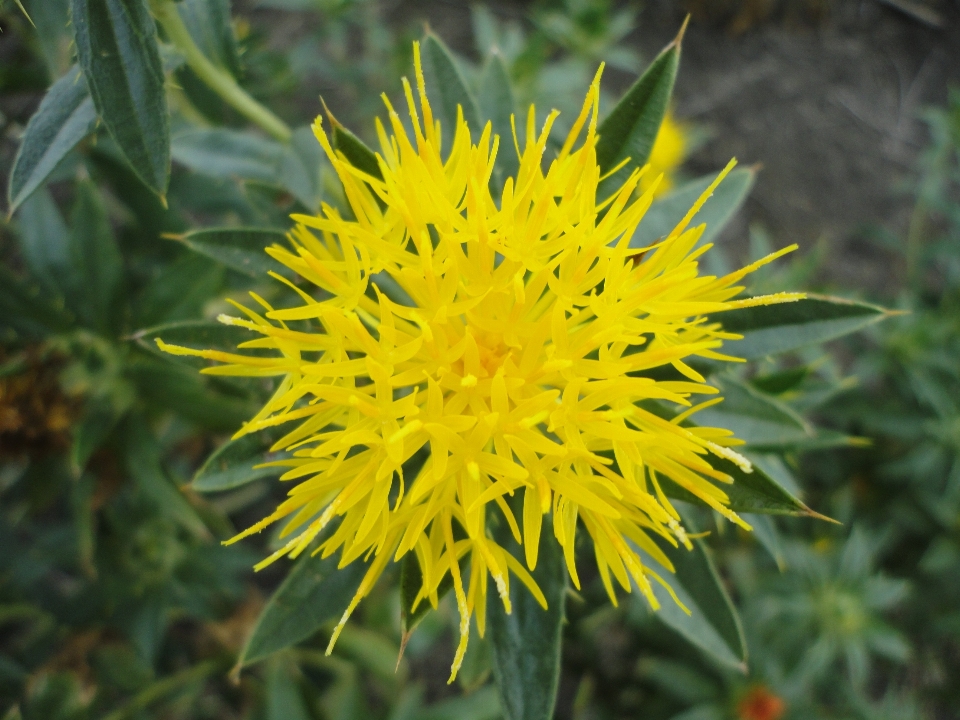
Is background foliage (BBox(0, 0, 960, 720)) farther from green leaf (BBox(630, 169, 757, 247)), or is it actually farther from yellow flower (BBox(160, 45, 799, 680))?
yellow flower (BBox(160, 45, 799, 680))

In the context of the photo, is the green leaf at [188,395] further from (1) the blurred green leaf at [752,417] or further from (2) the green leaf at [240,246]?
(1) the blurred green leaf at [752,417]

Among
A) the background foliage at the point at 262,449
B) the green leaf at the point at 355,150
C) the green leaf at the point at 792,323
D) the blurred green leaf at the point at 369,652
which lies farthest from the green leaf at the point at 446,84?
the blurred green leaf at the point at 369,652

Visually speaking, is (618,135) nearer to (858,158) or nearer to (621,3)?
(621,3)

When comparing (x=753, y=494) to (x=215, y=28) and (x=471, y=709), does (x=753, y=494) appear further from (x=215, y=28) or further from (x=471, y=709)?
(x=471, y=709)

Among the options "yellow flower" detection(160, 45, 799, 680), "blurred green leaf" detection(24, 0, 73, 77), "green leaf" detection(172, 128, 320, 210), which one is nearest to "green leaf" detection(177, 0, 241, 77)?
"green leaf" detection(172, 128, 320, 210)

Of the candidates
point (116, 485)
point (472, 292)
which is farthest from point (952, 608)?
point (116, 485)
